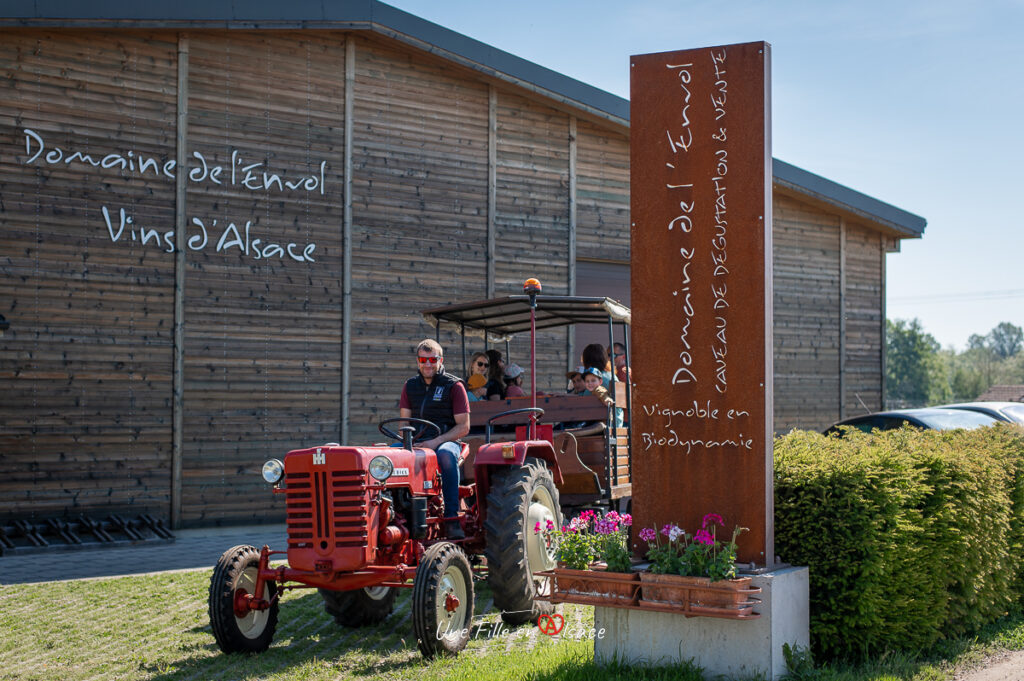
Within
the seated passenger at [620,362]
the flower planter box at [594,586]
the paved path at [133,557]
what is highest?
the seated passenger at [620,362]

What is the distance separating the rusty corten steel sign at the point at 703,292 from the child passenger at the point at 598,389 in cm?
337

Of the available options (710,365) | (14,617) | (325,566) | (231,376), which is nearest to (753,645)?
(710,365)

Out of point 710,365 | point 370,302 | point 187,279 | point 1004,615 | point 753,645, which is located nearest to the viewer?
point 753,645

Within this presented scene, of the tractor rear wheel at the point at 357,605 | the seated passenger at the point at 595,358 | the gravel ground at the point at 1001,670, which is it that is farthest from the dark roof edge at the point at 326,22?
the gravel ground at the point at 1001,670

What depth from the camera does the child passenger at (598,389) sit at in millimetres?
9398

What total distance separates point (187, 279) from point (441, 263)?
3.57 m

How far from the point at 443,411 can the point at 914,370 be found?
11261 centimetres

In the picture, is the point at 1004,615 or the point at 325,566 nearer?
the point at 325,566

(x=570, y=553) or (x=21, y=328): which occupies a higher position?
(x=21, y=328)

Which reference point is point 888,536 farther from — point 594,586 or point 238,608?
point 238,608

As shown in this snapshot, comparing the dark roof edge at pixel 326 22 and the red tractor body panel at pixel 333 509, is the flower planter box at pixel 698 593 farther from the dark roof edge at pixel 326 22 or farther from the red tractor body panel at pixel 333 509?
the dark roof edge at pixel 326 22

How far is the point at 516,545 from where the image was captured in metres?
7.00

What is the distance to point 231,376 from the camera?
12.9 meters

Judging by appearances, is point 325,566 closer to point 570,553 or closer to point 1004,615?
point 570,553
